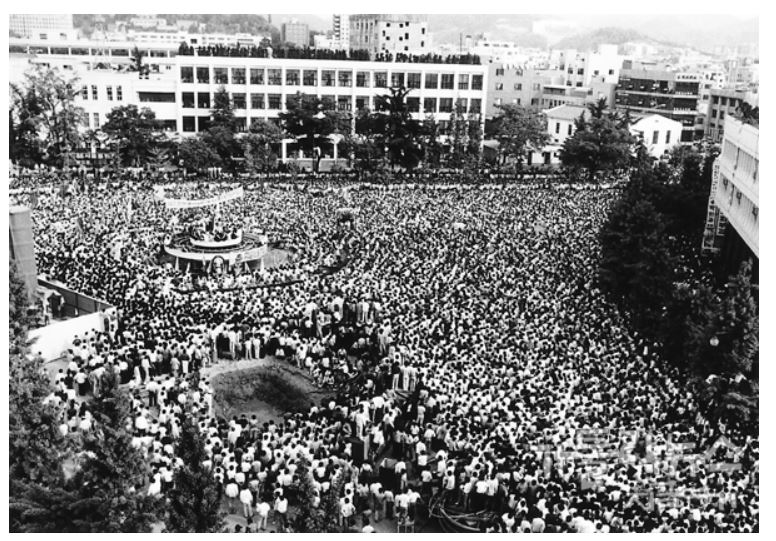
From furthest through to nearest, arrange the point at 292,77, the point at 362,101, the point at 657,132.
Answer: the point at 657,132
the point at 362,101
the point at 292,77

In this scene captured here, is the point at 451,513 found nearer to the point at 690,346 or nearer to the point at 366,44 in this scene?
the point at 690,346

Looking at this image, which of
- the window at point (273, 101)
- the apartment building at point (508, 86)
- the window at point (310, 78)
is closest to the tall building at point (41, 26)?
the window at point (273, 101)

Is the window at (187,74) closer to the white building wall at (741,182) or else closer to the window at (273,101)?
the window at (273,101)

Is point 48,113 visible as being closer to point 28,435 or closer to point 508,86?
point 28,435

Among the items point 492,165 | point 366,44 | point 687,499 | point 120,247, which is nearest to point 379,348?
point 687,499

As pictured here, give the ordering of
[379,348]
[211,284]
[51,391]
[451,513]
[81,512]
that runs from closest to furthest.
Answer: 1. [81,512]
2. [451,513]
3. [51,391]
4. [379,348]
5. [211,284]

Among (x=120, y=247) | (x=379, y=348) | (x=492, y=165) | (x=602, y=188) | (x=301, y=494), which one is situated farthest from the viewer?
(x=492, y=165)

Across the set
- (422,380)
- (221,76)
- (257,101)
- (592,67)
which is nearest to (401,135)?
(257,101)
